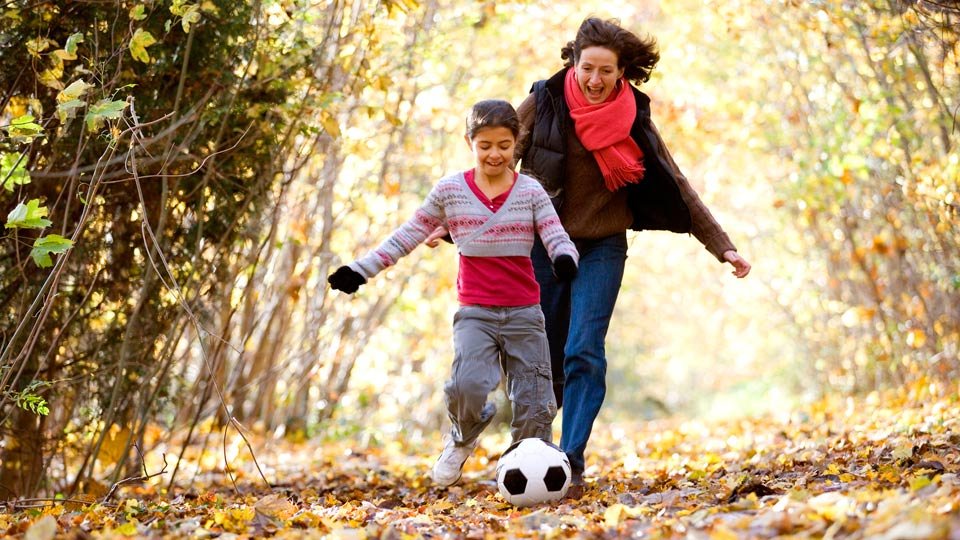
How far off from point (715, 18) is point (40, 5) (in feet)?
19.3

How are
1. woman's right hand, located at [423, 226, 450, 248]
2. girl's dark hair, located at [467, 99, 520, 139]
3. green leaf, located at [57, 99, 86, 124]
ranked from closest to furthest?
green leaf, located at [57, 99, 86, 124] < girl's dark hair, located at [467, 99, 520, 139] < woman's right hand, located at [423, 226, 450, 248]

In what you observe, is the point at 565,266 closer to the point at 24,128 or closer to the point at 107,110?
the point at 107,110

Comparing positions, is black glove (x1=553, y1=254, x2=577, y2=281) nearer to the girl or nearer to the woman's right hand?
the girl

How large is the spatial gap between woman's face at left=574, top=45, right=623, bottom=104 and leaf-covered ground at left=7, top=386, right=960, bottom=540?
1.69 m

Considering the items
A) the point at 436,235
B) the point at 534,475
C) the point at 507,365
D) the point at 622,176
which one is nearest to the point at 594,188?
the point at 622,176

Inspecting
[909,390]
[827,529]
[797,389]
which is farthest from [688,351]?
[827,529]

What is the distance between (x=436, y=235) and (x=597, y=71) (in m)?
0.99

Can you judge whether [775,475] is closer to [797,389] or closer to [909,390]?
[909,390]

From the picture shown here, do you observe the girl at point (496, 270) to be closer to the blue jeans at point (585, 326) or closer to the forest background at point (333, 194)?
the blue jeans at point (585, 326)

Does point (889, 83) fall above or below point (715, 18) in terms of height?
below

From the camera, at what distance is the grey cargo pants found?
4156 mm

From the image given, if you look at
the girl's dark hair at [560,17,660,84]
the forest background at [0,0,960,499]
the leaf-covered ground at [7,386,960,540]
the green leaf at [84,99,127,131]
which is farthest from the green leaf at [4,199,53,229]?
the girl's dark hair at [560,17,660,84]

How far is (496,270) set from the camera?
13.8 feet

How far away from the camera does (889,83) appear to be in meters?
8.02
